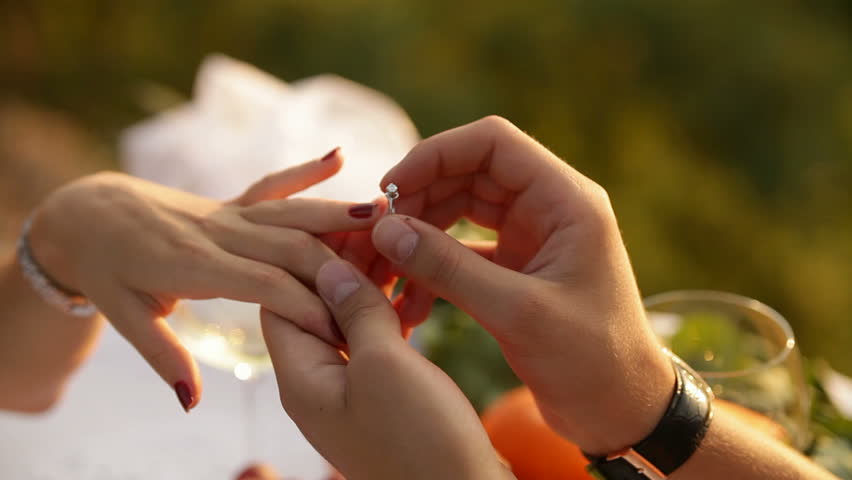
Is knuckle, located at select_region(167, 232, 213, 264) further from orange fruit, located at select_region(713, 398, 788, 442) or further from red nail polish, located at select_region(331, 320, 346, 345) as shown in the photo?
orange fruit, located at select_region(713, 398, 788, 442)

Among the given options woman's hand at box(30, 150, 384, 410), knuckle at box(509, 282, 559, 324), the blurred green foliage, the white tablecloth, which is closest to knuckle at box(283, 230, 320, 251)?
woman's hand at box(30, 150, 384, 410)

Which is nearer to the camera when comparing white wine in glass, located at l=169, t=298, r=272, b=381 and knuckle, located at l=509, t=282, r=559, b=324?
knuckle, located at l=509, t=282, r=559, b=324

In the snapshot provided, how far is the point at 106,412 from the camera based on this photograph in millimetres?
1143

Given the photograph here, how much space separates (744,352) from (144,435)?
0.80 meters

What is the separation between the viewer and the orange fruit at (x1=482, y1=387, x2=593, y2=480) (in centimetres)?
97

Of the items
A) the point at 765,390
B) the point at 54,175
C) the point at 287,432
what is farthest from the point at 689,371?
the point at 54,175

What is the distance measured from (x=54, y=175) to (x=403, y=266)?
8.26ft

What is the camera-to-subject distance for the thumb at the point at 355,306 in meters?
0.60

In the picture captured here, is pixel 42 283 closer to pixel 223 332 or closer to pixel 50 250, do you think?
pixel 50 250

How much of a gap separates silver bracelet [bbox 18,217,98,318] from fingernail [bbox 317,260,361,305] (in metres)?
0.33

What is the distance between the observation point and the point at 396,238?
654 mm

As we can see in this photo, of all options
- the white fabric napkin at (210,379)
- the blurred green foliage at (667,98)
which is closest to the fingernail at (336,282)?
the white fabric napkin at (210,379)

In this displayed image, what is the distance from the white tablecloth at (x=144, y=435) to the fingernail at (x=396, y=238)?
1.66 feet

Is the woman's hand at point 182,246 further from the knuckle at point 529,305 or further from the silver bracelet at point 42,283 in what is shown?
the knuckle at point 529,305
